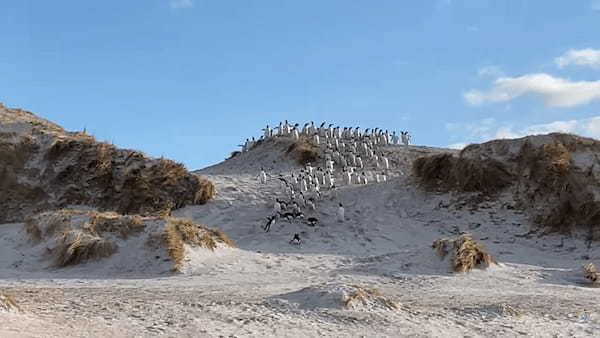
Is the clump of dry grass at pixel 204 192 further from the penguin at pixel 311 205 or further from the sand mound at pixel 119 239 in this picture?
the sand mound at pixel 119 239

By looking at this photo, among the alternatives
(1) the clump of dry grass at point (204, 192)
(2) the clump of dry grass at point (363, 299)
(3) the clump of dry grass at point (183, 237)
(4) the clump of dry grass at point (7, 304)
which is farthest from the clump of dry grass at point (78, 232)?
(2) the clump of dry grass at point (363, 299)

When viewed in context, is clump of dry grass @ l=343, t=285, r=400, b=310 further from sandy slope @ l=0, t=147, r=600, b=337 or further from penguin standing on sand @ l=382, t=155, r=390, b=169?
penguin standing on sand @ l=382, t=155, r=390, b=169

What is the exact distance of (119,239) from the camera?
13.9 metres

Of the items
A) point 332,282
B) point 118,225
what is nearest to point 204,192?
point 118,225

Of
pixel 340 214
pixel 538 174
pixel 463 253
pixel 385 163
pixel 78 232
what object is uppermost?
pixel 385 163

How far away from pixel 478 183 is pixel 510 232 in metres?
2.65

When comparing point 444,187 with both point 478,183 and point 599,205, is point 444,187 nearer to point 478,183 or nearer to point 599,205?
point 478,183

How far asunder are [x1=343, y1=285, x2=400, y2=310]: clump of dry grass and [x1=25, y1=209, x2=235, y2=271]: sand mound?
4.81m

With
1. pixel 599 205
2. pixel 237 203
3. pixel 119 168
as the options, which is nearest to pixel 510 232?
pixel 599 205

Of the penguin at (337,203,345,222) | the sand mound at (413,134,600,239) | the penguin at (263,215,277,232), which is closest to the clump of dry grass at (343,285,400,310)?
the penguin at (263,215,277,232)

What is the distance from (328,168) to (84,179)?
28.6 feet

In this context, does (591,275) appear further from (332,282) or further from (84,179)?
(84,179)

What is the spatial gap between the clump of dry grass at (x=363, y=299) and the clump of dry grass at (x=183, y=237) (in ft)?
15.7

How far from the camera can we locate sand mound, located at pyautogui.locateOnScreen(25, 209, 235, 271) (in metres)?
13.2
